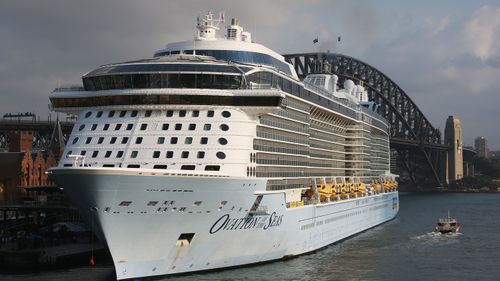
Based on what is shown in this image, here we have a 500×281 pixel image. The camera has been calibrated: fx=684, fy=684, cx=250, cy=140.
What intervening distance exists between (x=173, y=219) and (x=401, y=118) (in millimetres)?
141242

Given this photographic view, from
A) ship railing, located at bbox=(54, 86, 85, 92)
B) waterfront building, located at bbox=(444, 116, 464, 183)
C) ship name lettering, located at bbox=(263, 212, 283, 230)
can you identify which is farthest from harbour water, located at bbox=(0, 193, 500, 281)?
waterfront building, located at bbox=(444, 116, 464, 183)

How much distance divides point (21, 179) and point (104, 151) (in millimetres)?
41818

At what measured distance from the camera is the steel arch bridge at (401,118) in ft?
483

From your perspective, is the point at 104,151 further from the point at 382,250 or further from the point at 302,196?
the point at 382,250

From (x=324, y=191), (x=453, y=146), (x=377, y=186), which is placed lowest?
(x=324, y=191)

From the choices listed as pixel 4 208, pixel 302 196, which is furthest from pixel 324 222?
pixel 4 208

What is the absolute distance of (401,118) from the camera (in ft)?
543

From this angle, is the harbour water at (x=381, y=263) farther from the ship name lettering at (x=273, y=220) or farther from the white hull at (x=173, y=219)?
the ship name lettering at (x=273, y=220)

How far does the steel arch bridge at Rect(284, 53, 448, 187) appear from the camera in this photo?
147 m

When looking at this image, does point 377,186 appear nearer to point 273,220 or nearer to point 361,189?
point 361,189

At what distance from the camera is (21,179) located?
71125 millimetres

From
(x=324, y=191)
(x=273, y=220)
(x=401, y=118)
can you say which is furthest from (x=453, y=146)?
(x=273, y=220)

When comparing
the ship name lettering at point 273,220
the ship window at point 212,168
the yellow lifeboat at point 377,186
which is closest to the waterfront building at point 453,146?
the yellow lifeboat at point 377,186

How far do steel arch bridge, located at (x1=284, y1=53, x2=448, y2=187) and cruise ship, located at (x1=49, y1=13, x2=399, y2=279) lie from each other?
98481 mm
